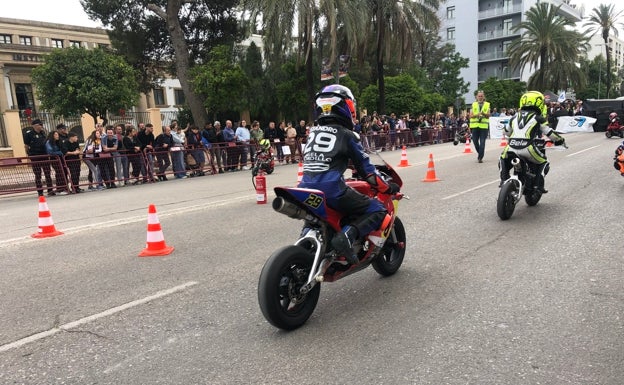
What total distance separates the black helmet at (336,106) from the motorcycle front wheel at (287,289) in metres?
1.18

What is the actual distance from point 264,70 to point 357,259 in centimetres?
3171

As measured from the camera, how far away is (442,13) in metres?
73.9

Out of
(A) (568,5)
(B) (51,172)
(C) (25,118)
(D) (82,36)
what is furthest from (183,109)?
(A) (568,5)

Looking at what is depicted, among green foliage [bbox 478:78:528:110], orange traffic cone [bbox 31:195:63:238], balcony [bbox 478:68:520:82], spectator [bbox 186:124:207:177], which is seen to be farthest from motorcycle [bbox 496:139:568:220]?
balcony [bbox 478:68:520:82]

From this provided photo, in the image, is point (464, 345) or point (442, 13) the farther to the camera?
point (442, 13)

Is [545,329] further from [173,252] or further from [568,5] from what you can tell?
[568,5]

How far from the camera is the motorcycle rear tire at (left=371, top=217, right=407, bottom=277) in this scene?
492 cm

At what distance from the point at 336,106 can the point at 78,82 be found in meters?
24.7

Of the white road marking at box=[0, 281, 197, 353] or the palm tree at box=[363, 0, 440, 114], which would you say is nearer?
the white road marking at box=[0, 281, 197, 353]

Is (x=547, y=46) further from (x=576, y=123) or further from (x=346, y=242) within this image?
(x=346, y=242)

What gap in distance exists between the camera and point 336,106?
4.11 metres

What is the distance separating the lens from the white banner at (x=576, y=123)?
98.2 ft

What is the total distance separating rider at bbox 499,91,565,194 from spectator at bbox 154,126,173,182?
38.2ft

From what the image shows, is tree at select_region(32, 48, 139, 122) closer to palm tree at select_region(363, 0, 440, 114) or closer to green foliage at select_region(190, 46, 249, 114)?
green foliage at select_region(190, 46, 249, 114)
